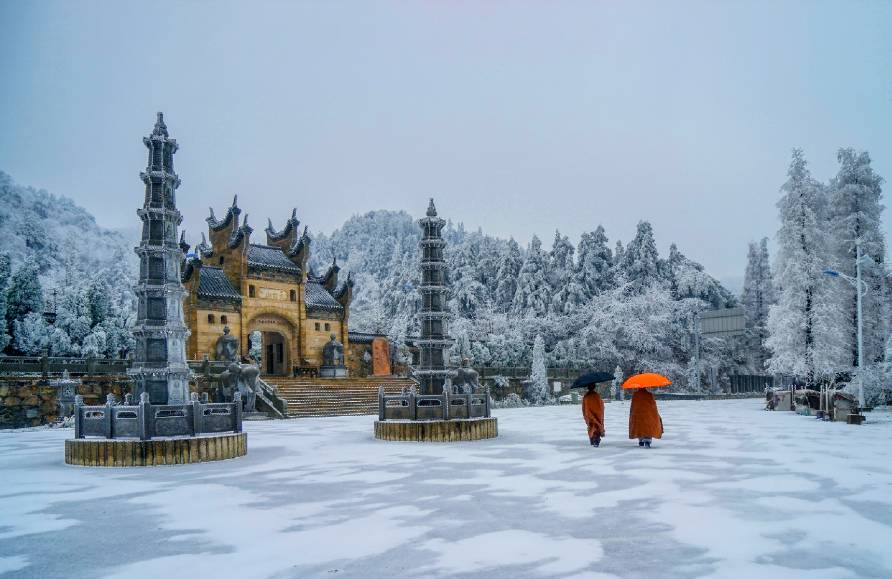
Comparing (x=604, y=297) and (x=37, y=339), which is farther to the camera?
(x=604, y=297)

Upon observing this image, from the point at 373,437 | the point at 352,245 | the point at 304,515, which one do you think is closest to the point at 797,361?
the point at 373,437

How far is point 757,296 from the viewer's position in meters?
76.0

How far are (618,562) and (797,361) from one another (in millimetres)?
30954

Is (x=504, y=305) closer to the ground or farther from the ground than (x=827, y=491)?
farther from the ground

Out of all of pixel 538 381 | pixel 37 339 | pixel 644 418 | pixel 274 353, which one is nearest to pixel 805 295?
pixel 538 381

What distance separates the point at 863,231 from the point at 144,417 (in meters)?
34.5

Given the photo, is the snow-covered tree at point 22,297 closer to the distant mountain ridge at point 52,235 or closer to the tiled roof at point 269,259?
the tiled roof at point 269,259

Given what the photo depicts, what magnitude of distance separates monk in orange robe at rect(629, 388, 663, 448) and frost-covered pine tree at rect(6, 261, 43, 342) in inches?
1505

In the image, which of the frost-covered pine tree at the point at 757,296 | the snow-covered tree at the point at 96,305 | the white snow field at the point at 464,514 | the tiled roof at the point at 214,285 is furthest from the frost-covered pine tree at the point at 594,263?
the white snow field at the point at 464,514

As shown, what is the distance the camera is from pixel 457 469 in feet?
40.9

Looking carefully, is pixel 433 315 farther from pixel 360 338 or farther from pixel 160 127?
pixel 360 338

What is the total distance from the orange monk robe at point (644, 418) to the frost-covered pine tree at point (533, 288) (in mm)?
46137

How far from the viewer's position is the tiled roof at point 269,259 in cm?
4276

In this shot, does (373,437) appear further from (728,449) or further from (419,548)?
(419,548)
